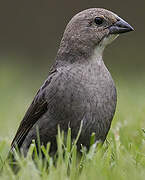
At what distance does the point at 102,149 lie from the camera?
158 inches

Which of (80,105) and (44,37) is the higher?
(80,105)

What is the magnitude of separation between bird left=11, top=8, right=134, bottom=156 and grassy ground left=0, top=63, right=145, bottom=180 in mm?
219

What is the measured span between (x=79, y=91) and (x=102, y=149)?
469 mm

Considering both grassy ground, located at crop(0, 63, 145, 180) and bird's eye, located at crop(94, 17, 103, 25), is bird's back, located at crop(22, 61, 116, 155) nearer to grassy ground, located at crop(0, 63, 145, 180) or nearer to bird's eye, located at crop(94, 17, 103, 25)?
grassy ground, located at crop(0, 63, 145, 180)

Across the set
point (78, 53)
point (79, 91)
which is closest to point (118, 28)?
point (78, 53)

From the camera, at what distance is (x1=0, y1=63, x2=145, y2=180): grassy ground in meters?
3.27

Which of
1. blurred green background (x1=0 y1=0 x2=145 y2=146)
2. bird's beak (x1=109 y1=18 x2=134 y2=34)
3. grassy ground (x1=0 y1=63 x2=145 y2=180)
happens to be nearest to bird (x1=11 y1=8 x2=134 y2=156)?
bird's beak (x1=109 y1=18 x2=134 y2=34)

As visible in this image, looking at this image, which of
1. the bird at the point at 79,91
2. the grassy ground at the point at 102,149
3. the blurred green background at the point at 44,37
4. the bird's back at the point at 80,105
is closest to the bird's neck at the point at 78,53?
the bird at the point at 79,91

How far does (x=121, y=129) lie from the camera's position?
17.0 feet

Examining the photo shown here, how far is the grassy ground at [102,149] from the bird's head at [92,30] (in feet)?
2.64

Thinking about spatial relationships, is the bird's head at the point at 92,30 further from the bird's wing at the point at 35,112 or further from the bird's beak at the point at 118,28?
the bird's wing at the point at 35,112

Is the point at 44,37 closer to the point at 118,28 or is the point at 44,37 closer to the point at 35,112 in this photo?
the point at 118,28

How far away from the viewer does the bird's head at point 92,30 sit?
178 inches

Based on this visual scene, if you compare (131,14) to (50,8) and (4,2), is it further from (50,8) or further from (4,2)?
(4,2)
